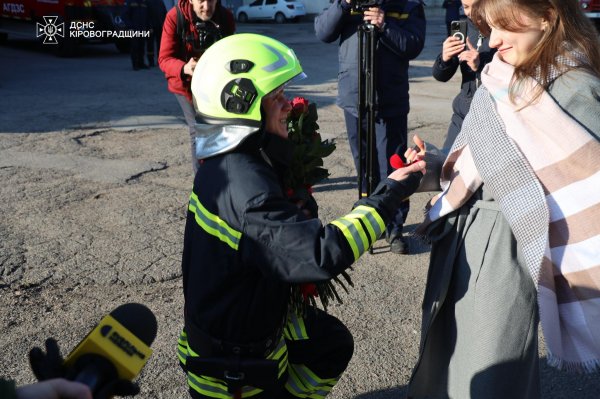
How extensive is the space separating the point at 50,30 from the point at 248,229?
1598 centimetres

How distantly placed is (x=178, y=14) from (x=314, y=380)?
347cm

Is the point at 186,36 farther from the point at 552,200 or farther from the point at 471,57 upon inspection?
the point at 552,200

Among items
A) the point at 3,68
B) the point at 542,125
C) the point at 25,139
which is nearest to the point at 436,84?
the point at 25,139

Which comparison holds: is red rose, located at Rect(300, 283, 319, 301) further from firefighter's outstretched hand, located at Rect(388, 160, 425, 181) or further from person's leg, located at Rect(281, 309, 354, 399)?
firefighter's outstretched hand, located at Rect(388, 160, 425, 181)

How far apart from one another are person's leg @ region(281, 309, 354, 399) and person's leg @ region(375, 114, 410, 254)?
2356mm

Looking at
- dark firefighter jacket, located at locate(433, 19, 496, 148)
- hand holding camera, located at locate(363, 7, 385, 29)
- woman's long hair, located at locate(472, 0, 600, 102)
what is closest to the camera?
woman's long hair, located at locate(472, 0, 600, 102)

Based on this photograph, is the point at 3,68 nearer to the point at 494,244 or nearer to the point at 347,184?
the point at 347,184

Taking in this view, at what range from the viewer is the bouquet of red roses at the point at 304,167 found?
8.79 ft

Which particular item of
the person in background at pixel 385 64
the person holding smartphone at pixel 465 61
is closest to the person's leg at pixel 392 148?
the person in background at pixel 385 64

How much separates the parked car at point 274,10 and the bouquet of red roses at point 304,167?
3075 cm

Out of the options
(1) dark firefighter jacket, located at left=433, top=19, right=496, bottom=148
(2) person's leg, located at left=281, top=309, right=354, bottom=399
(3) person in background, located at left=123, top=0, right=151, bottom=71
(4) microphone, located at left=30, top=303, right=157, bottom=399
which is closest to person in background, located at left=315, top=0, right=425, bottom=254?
(1) dark firefighter jacket, located at left=433, top=19, right=496, bottom=148

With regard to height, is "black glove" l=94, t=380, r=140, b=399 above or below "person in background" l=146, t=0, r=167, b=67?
above

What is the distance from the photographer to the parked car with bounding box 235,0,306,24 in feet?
107

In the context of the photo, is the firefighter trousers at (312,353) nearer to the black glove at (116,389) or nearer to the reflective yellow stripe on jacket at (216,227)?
the reflective yellow stripe on jacket at (216,227)
